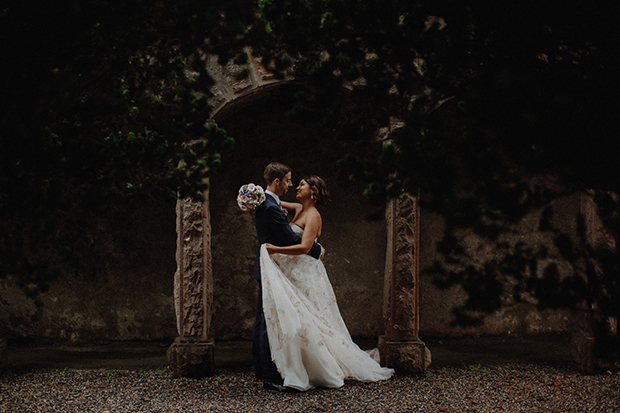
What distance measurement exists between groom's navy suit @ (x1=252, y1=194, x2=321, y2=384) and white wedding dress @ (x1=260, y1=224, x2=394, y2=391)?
11 cm

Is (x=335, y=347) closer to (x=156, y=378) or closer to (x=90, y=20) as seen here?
(x=156, y=378)

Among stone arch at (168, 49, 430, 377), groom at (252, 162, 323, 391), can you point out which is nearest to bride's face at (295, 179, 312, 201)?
groom at (252, 162, 323, 391)

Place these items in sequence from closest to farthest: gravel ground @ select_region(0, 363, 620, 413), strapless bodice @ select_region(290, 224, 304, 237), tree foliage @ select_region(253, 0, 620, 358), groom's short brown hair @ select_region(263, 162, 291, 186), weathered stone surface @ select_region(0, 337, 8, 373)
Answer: tree foliage @ select_region(253, 0, 620, 358) → gravel ground @ select_region(0, 363, 620, 413) → groom's short brown hair @ select_region(263, 162, 291, 186) → strapless bodice @ select_region(290, 224, 304, 237) → weathered stone surface @ select_region(0, 337, 8, 373)

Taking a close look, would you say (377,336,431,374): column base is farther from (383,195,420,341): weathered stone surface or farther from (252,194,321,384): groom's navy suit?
(252,194,321,384): groom's navy suit

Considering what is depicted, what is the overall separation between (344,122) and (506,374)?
3.66 m

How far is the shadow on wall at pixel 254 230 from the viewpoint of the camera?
17.4ft

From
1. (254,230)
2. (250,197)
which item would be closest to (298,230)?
(250,197)

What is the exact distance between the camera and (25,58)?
1.47 metres

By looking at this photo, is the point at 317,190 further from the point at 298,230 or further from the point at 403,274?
the point at 403,274

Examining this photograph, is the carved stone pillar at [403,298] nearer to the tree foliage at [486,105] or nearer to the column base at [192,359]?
the column base at [192,359]

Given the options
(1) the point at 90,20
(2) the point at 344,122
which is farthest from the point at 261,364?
(1) the point at 90,20

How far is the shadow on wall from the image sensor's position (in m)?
5.30

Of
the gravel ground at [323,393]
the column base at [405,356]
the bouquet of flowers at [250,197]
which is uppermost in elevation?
the bouquet of flowers at [250,197]

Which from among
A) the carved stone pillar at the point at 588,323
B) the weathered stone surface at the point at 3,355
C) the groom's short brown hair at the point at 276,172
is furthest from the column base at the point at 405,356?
the weathered stone surface at the point at 3,355
